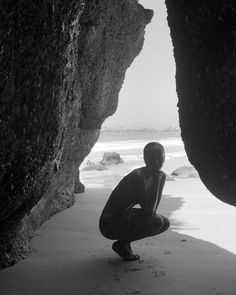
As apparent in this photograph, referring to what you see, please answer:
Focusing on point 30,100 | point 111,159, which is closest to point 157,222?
point 30,100

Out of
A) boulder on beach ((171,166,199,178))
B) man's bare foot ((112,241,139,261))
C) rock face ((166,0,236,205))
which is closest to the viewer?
rock face ((166,0,236,205))

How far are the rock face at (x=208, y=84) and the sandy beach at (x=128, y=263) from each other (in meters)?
0.87

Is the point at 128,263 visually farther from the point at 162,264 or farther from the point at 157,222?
the point at 157,222

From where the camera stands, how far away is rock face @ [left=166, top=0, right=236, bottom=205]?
311 cm

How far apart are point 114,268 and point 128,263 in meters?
0.21

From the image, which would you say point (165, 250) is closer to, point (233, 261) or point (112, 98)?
point (233, 261)

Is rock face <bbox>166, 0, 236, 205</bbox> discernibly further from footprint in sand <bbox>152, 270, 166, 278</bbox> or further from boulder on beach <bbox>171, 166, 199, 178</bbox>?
boulder on beach <bbox>171, 166, 199, 178</bbox>

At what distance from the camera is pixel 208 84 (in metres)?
3.28

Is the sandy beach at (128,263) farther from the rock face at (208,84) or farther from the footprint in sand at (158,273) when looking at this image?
the rock face at (208,84)

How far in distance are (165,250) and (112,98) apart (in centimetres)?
372

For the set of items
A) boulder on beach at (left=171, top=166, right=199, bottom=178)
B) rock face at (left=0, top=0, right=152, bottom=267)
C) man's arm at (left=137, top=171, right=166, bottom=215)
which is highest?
rock face at (left=0, top=0, right=152, bottom=267)

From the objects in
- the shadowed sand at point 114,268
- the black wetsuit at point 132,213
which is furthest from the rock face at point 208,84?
the shadowed sand at point 114,268

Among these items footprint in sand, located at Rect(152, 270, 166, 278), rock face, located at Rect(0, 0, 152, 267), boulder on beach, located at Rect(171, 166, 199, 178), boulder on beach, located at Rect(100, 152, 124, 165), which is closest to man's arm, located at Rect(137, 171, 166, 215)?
footprint in sand, located at Rect(152, 270, 166, 278)

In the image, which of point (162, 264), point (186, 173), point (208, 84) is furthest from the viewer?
point (186, 173)
